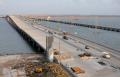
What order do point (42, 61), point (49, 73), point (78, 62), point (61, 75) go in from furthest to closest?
1. point (42, 61)
2. point (78, 62)
3. point (49, 73)
4. point (61, 75)

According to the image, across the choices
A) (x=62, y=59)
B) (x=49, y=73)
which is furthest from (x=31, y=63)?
(x=49, y=73)

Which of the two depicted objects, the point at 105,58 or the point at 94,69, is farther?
the point at 105,58

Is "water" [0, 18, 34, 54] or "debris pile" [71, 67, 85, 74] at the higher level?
"debris pile" [71, 67, 85, 74]

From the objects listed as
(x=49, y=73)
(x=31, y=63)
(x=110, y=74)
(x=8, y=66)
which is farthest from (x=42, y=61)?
(x=110, y=74)

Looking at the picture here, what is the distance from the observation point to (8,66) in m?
51.8

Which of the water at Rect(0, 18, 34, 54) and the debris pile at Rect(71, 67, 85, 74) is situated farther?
the water at Rect(0, 18, 34, 54)

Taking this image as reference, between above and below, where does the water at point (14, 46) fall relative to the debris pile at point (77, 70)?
below

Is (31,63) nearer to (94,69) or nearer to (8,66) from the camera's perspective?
(8,66)

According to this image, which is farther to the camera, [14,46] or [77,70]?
[14,46]

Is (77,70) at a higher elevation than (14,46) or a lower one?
higher

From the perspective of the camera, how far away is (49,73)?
145 feet

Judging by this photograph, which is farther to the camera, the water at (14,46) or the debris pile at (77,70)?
the water at (14,46)

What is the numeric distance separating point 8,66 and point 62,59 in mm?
11123

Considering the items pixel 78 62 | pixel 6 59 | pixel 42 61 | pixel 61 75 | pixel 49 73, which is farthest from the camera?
pixel 6 59
